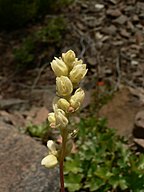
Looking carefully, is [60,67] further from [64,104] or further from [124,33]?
[124,33]

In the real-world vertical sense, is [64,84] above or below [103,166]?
above

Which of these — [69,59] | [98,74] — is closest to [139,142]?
[98,74]

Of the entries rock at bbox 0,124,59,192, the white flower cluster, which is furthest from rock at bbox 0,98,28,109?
the white flower cluster

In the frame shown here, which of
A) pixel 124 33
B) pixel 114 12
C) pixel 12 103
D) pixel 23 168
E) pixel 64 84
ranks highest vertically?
pixel 64 84

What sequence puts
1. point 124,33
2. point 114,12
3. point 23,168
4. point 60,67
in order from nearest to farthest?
point 60,67, point 23,168, point 124,33, point 114,12

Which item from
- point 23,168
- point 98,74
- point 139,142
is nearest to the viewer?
point 23,168

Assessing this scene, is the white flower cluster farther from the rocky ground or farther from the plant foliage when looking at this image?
the rocky ground

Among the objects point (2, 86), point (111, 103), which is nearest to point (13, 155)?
point (111, 103)
